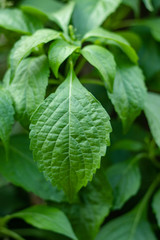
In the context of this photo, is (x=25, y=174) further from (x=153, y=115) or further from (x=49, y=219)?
(x=153, y=115)

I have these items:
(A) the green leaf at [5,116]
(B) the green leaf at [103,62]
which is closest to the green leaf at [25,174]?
(A) the green leaf at [5,116]

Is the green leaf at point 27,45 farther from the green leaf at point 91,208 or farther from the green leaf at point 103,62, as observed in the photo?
the green leaf at point 91,208

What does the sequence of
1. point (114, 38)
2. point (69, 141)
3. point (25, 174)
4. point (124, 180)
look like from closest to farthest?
point (69, 141)
point (114, 38)
point (25, 174)
point (124, 180)

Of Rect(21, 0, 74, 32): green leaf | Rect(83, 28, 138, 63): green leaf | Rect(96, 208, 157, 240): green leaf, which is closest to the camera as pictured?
Rect(83, 28, 138, 63): green leaf

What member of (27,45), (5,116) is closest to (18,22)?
(27,45)

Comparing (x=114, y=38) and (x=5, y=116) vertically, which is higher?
(x=114, y=38)

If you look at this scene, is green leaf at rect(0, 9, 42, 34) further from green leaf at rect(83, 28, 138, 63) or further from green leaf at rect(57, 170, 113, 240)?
green leaf at rect(57, 170, 113, 240)

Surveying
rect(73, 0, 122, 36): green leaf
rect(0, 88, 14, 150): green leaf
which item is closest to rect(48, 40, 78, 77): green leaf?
rect(0, 88, 14, 150): green leaf
